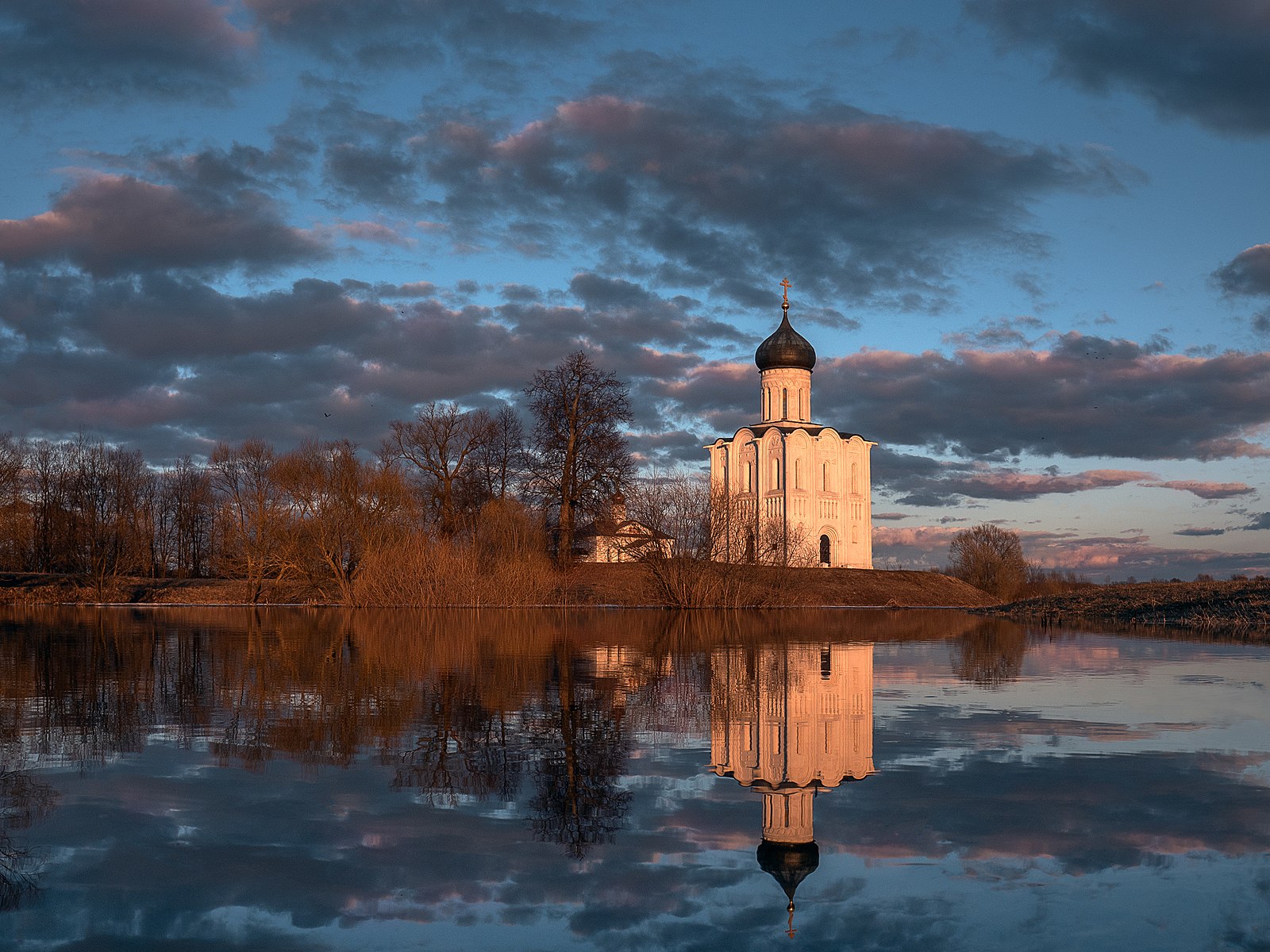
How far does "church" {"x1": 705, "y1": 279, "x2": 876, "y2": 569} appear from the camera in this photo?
217 ft

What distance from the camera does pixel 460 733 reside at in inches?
355

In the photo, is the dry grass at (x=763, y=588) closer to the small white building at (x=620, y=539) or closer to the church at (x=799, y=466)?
the small white building at (x=620, y=539)

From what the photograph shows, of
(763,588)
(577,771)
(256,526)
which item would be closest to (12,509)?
(256,526)

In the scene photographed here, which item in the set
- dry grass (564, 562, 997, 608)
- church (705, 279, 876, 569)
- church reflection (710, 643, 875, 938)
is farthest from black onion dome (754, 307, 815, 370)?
church reflection (710, 643, 875, 938)

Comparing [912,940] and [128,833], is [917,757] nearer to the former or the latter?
[912,940]

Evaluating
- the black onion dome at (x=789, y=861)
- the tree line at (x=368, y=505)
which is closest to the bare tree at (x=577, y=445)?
the tree line at (x=368, y=505)

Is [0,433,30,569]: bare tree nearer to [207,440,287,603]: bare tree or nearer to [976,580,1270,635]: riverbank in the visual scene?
[207,440,287,603]: bare tree

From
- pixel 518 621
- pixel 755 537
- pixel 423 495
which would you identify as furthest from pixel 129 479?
pixel 518 621

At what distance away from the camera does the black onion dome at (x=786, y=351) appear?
6694 centimetres

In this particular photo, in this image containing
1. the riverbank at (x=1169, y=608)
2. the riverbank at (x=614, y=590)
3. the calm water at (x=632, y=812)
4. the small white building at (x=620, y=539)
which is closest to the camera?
the calm water at (x=632, y=812)

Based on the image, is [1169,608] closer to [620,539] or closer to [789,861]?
[620,539]

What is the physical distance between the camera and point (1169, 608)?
102 ft

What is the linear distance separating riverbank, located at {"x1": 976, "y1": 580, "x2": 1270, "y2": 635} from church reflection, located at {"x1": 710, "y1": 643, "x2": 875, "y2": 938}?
626 inches

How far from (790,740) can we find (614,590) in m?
37.9
